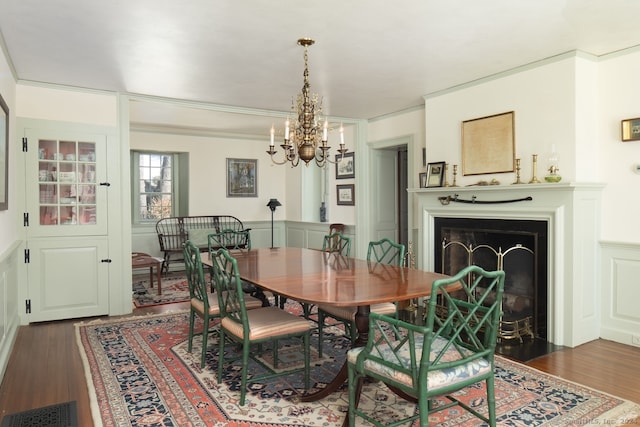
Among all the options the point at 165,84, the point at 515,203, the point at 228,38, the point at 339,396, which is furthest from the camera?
the point at 165,84

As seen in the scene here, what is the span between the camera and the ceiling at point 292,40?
108 inches

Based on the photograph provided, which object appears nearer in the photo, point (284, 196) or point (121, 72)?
point (121, 72)

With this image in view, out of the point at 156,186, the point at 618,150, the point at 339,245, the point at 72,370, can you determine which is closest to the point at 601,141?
the point at 618,150

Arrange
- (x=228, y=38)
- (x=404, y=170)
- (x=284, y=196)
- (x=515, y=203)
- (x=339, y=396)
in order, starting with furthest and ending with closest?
(x=284, y=196)
(x=404, y=170)
(x=515, y=203)
(x=228, y=38)
(x=339, y=396)

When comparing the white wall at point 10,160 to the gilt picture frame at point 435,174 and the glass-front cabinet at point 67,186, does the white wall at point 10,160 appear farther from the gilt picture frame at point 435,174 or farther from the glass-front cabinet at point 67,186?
the gilt picture frame at point 435,174

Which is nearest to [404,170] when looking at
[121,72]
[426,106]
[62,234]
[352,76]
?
[426,106]

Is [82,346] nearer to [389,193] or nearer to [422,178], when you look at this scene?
[422,178]

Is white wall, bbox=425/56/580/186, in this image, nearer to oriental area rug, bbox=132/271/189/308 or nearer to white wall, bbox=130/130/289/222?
oriental area rug, bbox=132/271/189/308

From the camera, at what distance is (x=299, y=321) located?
2.84m

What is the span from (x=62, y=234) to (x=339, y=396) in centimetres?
335

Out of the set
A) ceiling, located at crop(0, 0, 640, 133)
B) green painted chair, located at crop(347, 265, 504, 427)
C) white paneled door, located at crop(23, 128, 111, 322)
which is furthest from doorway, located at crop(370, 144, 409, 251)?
green painted chair, located at crop(347, 265, 504, 427)

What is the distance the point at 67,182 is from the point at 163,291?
2.07 meters

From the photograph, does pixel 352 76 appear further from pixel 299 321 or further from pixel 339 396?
pixel 339 396

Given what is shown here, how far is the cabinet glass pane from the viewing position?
4410 mm
